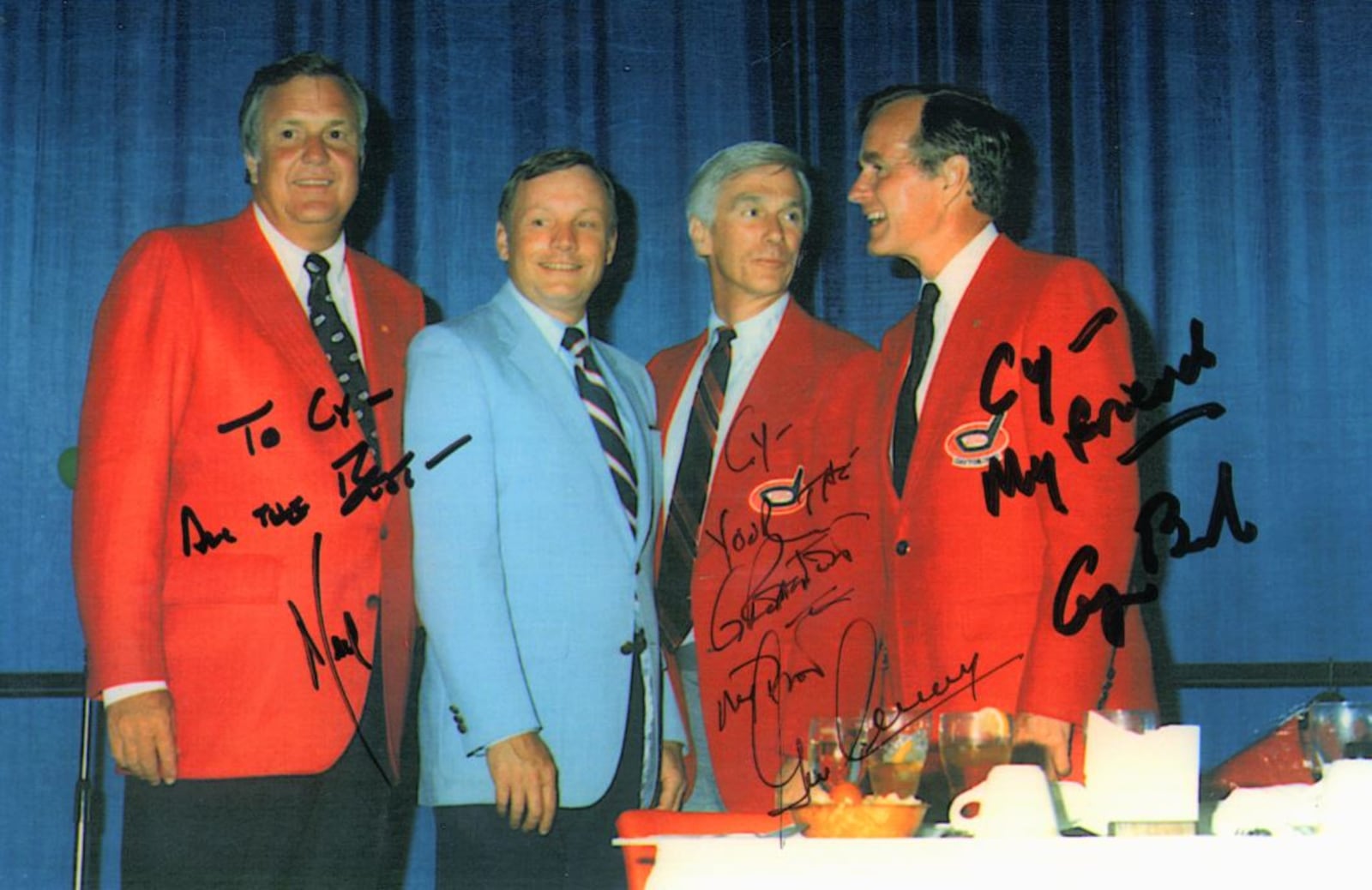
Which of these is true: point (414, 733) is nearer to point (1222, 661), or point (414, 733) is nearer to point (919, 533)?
point (919, 533)

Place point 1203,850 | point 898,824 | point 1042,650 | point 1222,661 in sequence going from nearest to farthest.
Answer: point 1203,850
point 898,824
point 1042,650
point 1222,661

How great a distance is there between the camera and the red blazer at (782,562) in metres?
2.88

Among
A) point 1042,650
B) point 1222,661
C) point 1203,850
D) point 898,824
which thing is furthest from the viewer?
point 1222,661

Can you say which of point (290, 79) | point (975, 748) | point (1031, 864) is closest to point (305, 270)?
point (290, 79)

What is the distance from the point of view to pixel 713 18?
3.11 meters

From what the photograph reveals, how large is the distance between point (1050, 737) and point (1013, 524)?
1.21 feet

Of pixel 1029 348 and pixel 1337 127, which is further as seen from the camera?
pixel 1337 127

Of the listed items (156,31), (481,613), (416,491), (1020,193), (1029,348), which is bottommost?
(481,613)

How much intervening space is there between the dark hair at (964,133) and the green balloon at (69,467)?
5.05ft

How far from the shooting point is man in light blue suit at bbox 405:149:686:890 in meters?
2.78

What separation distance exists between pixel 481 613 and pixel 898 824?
128 centimetres

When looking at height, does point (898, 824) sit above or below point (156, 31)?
below

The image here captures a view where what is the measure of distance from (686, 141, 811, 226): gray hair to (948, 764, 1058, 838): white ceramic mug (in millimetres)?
1566

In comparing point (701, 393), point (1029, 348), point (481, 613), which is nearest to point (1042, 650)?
point (1029, 348)
